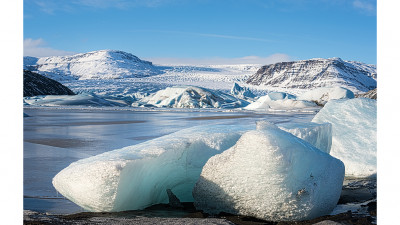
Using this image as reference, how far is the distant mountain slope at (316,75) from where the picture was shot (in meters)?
54.2

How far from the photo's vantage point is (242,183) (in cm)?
226

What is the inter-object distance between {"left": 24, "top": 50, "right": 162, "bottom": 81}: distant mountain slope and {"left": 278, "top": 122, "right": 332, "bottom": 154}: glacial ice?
50694mm

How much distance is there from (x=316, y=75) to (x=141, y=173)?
189 feet

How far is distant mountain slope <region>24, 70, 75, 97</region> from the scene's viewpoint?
1069 inches

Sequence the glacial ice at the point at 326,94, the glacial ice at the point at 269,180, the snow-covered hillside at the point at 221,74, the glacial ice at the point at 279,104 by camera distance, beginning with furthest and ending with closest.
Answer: the snow-covered hillside at the point at 221,74 → the glacial ice at the point at 326,94 → the glacial ice at the point at 279,104 → the glacial ice at the point at 269,180

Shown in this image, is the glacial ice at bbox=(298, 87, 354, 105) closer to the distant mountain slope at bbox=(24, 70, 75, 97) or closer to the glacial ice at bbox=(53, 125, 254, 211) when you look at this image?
the distant mountain slope at bbox=(24, 70, 75, 97)

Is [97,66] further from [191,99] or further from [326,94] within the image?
[326,94]

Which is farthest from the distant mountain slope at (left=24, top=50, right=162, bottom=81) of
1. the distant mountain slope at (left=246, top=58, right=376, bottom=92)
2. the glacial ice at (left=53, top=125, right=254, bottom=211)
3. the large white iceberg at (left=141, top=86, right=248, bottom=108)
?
the glacial ice at (left=53, top=125, right=254, bottom=211)

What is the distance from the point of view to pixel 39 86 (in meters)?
28.2

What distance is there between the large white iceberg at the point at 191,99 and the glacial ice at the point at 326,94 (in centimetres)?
390

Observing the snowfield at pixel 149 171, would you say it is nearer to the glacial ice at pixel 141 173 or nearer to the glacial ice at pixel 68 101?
the glacial ice at pixel 141 173

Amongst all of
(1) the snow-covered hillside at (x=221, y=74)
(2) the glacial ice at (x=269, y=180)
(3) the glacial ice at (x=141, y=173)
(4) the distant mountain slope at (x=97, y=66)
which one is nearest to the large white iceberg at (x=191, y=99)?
(1) the snow-covered hillside at (x=221, y=74)

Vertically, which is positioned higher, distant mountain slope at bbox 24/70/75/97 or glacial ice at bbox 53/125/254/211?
distant mountain slope at bbox 24/70/75/97
